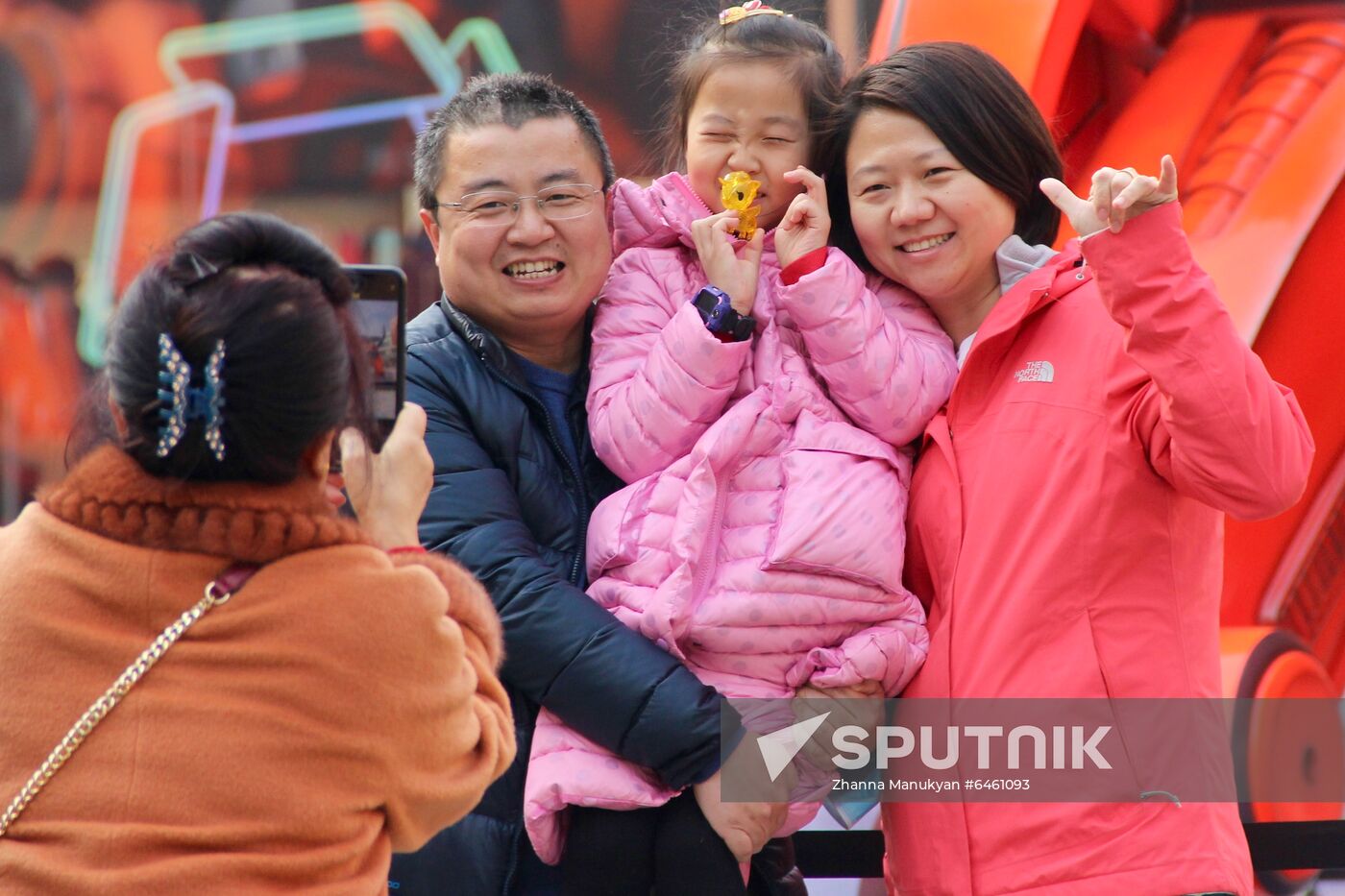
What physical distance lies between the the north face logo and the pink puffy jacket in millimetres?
132

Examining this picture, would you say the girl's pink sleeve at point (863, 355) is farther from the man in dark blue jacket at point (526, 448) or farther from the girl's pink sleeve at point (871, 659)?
the man in dark blue jacket at point (526, 448)

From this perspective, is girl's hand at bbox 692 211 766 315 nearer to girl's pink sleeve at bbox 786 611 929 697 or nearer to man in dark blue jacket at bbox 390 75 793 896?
man in dark blue jacket at bbox 390 75 793 896

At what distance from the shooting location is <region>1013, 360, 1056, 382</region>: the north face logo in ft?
6.57

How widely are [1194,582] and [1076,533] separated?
20 centimetres

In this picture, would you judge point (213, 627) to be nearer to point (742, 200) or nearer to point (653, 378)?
point (653, 378)

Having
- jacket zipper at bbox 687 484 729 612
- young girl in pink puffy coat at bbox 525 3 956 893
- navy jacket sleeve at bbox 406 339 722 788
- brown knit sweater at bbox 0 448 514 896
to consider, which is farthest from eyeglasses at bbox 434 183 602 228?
brown knit sweater at bbox 0 448 514 896

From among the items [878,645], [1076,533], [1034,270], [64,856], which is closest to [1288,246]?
[1034,270]

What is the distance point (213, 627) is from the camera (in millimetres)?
1460

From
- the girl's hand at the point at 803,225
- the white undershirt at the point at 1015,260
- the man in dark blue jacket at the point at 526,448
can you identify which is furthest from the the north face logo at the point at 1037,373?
the man in dark blue jacket at the point at 526,448

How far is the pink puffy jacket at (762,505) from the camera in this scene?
1.94 meters

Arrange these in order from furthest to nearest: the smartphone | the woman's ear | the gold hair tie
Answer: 1. the gold hair tie
2. the smartphone
3. the woman's ear

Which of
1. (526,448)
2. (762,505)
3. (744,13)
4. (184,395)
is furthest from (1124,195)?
(184,395)

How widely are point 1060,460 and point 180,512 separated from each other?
→ 1178mm

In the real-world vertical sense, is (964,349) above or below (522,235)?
below
